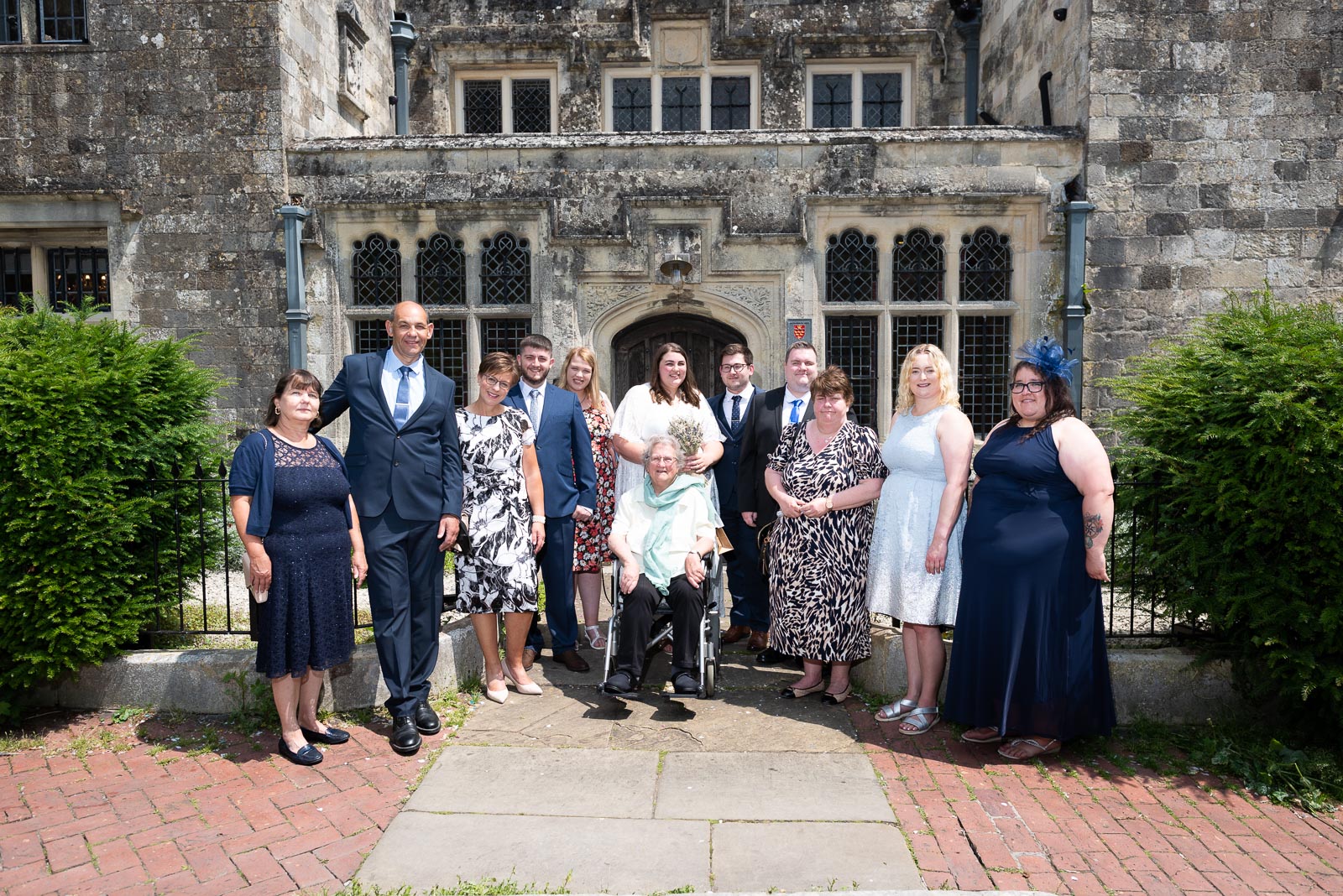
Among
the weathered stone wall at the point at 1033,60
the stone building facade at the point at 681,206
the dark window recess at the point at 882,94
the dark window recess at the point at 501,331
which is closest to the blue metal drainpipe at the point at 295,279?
the stone building facade at the point at 681,206

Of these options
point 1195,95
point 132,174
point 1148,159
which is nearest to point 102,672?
point 132,174

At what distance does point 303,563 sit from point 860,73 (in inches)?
441

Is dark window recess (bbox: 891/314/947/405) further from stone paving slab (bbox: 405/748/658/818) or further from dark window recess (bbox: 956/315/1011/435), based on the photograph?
stone paving slab (bbox: 405/748/658/818)

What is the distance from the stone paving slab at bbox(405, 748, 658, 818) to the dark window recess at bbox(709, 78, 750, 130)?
34.5ft

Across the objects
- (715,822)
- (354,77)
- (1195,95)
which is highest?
(354,77)

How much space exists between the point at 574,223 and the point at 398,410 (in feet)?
17.4

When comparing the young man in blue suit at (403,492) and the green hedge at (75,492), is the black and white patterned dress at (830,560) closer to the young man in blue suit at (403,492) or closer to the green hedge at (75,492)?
the young man in blue suit at (403,492)

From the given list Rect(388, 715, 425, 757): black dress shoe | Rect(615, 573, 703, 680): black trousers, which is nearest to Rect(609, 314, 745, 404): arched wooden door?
Rect(615, 573, 703, 680): black trousers

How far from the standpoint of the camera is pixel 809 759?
4277 millimetres

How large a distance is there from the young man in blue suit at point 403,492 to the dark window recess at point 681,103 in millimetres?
9208

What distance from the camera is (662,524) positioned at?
16.3 feet

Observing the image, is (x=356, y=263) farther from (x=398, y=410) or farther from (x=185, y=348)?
(x=398, y=410)

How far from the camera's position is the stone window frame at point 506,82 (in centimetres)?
1297

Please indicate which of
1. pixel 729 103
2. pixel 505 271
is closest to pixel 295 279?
pixel 505 271
